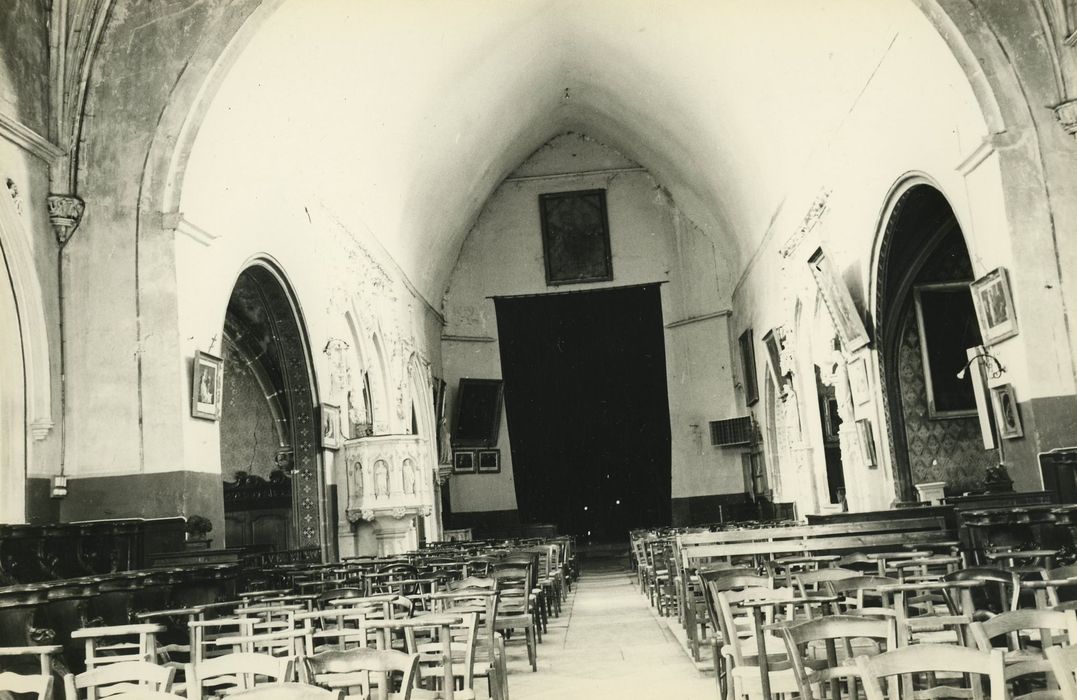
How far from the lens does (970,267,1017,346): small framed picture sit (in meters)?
9.50

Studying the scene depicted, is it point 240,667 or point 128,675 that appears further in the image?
point 128,675

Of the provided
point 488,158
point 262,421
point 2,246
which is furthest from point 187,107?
point 488,158

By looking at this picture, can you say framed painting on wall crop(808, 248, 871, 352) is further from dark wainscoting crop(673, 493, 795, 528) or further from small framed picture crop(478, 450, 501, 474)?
small framed picture crop(478, 450, 501, 474)

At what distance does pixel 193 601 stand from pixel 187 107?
4846mm

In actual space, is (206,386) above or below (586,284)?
below

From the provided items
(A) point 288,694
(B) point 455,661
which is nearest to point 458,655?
(B) point 455,661

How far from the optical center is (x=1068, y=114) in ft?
31.2

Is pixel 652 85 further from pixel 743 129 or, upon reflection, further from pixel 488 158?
pixel 488 158

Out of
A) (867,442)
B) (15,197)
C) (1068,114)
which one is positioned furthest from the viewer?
(867,442)

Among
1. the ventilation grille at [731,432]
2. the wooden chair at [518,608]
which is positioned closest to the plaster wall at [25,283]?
the wooden chair at [518,608]

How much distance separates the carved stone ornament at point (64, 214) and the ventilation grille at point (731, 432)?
15.8 metres

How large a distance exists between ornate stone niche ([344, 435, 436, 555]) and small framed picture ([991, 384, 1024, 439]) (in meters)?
7.49

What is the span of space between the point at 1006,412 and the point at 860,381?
389 cm

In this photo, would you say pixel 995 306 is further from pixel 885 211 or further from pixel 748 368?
pixel 748 368
